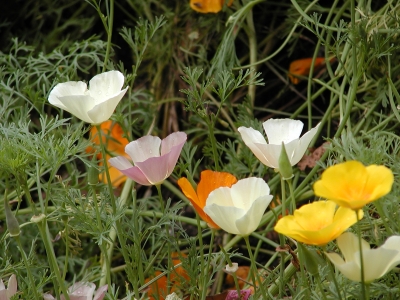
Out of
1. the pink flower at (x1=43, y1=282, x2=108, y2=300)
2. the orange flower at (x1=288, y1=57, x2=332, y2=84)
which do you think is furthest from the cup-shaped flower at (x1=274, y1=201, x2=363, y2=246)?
the orange flower at (x1=288, y1=57, x2=332, y2=84)

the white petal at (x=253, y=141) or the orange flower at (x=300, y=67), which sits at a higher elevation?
the white petal at (x=253, y=141)

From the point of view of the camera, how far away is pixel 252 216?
0.56 m

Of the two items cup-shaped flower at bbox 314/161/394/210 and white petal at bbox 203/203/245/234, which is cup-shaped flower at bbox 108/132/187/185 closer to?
white petal at bbox 203/203/245/234

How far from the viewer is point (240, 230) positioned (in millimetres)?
563

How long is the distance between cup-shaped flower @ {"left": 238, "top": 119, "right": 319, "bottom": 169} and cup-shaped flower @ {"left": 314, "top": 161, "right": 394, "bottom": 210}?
0.11 m

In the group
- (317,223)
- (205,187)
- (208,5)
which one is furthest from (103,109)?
(208,5)

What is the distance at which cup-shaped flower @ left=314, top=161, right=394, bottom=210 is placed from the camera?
1.50 feet

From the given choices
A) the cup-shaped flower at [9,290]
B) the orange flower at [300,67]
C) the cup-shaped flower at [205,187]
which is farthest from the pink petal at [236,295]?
the orange flower at [300,67]

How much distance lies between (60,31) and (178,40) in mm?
275

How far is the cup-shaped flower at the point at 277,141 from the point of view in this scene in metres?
0.59

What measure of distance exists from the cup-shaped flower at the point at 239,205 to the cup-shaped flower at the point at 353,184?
0.28 ft

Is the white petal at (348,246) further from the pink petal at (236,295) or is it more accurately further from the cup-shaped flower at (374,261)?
the pink petal at (236,295)

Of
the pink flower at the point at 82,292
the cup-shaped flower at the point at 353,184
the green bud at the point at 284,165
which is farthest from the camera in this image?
the pink flower at the point at 82,292

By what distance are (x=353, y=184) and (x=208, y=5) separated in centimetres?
72
